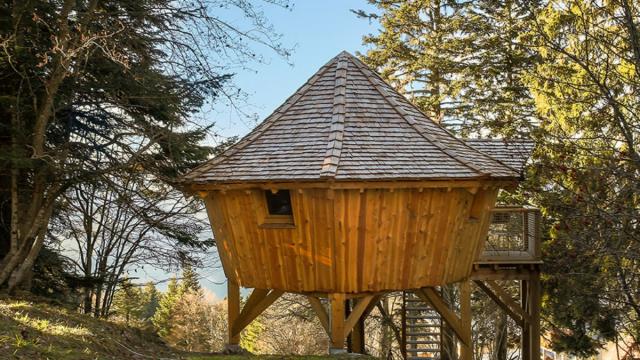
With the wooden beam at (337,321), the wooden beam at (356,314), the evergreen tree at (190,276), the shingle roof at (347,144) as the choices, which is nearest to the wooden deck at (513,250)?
the shingle roof at (347,144)

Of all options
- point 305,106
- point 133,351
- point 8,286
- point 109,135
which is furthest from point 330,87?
point 8,286

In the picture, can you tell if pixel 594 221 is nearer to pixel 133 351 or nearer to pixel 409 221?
pixel 409 221

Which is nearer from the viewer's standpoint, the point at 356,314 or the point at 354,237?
the point at 354,237

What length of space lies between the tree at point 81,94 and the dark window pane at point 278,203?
78.9 inches

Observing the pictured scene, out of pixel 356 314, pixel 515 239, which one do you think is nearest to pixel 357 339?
pixel 515 239

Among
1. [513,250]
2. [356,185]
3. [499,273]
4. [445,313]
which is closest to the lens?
[356,185]

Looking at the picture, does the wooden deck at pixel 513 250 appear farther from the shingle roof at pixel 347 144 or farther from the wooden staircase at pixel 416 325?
the shingle roof at pixel 347 144

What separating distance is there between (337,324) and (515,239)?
6271mm

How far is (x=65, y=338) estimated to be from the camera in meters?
6.69

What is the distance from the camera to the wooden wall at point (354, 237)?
824 centimetres

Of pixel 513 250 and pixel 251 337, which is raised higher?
pixel 513 250

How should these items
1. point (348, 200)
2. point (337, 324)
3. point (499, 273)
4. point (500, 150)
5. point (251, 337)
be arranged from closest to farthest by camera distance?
point (348, 200) < point (337, 324) < point (500, 150) < point (499, 273) < point (251, 337)

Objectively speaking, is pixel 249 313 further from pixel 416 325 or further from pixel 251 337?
pixel 251 337

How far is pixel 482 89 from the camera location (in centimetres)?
1911
